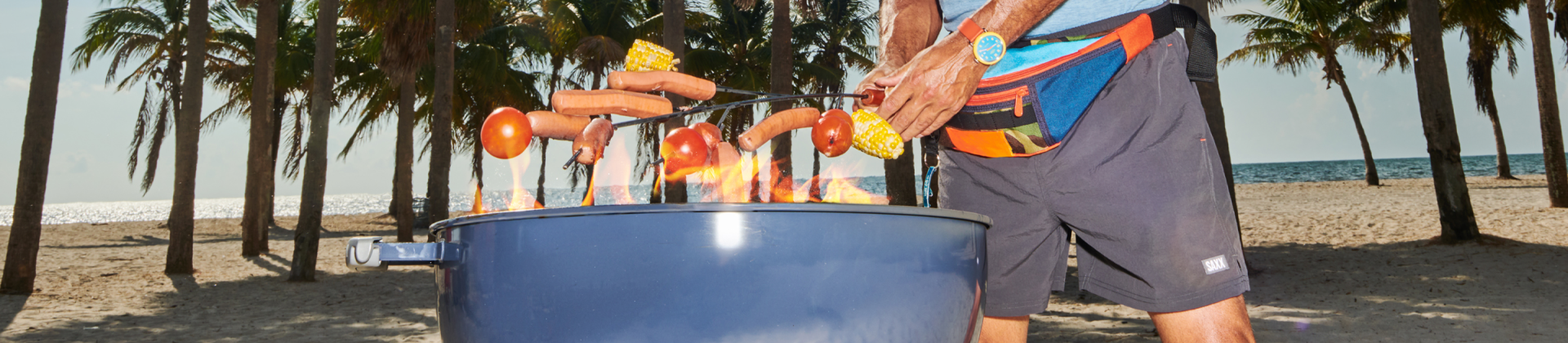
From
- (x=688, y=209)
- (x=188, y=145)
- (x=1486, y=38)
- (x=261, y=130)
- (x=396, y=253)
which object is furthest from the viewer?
(x=1486, y=38)

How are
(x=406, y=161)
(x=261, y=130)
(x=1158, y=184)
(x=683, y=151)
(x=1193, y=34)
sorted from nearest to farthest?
(x=683, y=151) → (x=1158, y=184) → (x=1193, y=34) → (x=261, y=130) → (x=406, y=161)

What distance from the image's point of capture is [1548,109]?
1131 centimetres

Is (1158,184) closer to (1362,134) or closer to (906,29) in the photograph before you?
(906,29)

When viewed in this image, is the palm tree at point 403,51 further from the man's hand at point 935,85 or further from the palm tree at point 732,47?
the man's hand at point 935,85

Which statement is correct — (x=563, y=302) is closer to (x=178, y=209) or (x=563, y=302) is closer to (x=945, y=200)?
(x=945, y=200)

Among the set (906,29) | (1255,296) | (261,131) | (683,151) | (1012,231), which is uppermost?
(261,131)

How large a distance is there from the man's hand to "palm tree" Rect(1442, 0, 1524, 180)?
16781mm

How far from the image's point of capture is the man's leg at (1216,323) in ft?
4.18

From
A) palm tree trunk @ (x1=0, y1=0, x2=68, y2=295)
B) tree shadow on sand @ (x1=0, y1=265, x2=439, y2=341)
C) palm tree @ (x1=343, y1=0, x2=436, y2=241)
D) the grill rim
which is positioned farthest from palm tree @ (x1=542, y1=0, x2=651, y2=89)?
the grill rim

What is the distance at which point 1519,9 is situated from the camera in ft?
46.9

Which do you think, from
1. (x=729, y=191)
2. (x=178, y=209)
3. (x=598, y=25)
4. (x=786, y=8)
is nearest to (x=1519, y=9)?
(x=786, y=8)

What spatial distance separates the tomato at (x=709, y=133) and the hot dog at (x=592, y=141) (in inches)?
6.6

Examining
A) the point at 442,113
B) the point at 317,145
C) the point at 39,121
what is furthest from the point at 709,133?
the point at 442,113

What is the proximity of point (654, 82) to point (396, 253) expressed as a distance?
0.37 meters
